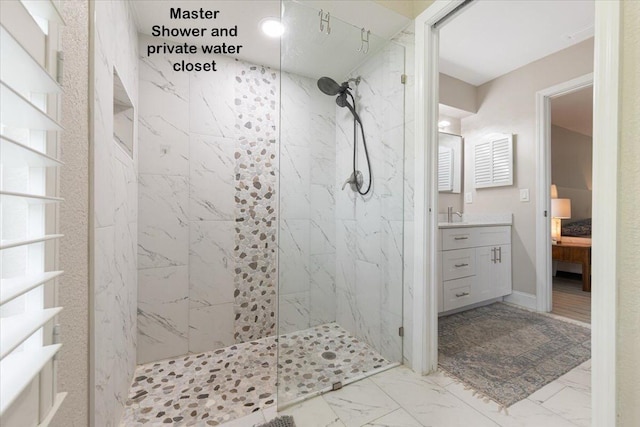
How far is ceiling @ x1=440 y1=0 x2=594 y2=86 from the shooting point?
199cm

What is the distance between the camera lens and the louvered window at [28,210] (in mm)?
401

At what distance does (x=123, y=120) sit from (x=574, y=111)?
5.86 m

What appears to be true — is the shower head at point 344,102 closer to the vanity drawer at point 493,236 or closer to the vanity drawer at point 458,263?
the vanity drawer at point 458,263

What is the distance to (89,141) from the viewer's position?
0.85 metres

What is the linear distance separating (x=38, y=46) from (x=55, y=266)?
480mm

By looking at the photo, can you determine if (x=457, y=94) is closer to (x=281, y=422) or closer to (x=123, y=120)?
(x=123, y=120)

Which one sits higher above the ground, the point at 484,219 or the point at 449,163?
the point at 449,163

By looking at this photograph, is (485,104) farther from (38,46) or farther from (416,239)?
(38,46)

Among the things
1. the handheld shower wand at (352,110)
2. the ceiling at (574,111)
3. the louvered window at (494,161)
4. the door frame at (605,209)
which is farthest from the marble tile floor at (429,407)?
the ceiling at (574,111)

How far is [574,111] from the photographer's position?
4070 millimetres

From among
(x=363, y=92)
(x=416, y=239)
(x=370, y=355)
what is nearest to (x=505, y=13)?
(x=363, y=92)

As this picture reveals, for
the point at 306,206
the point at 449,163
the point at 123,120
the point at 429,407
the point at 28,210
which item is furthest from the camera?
the point at 449,163

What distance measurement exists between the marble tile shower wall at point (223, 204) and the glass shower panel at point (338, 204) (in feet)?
0.04

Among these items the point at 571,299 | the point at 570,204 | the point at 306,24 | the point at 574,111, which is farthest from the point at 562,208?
the point at 306,24
